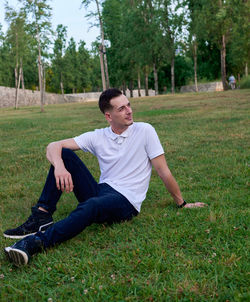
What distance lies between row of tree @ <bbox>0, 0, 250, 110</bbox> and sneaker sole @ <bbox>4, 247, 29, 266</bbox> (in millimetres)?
25080

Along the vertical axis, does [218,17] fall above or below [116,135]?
above

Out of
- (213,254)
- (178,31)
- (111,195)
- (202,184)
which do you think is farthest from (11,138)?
(178,31)

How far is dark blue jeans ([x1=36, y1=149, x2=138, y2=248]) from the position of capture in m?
3.29

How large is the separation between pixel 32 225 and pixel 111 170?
1.07 metres

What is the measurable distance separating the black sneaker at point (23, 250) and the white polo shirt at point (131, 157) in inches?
41.1

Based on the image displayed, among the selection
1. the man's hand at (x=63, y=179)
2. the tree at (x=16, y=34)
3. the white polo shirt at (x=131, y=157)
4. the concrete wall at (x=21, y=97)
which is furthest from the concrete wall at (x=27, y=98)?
the man's hand at (x=63, y=179)

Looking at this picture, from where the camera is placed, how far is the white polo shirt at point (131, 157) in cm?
385

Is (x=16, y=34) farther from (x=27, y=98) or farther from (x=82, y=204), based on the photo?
(x=82, y=204)

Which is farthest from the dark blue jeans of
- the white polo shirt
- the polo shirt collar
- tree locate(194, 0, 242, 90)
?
tree locate(194, 0, 242, 90)

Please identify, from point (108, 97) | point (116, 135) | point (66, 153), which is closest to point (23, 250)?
point (66, 153)

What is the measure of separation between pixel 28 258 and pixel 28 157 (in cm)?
553

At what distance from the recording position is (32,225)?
3.75m

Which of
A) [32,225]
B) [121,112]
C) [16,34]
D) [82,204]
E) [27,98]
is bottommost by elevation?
[32,225]

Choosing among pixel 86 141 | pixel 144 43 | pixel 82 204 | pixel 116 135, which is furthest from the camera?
pixel 144 43
